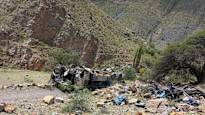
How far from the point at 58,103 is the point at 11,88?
315 inches

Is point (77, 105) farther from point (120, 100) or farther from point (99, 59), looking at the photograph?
point (99, 59)

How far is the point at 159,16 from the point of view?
127m

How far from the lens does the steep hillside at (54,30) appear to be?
62375 millimetres

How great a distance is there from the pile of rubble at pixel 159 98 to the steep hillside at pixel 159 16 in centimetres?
8295

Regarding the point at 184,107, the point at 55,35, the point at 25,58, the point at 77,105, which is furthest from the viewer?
the point at 55,35

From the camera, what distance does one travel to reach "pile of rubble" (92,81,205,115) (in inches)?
779

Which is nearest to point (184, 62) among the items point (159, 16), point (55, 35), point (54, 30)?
point (55, 35)

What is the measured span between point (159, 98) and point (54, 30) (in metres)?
44.7

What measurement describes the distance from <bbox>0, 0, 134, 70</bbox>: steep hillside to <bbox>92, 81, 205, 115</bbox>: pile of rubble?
3611cm

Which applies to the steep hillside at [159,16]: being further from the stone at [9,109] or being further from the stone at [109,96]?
the stone at [9,109]

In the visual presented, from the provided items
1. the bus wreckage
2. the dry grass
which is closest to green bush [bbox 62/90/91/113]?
the bus wreckage

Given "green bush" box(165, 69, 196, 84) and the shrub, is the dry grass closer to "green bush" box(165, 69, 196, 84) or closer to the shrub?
the shrub

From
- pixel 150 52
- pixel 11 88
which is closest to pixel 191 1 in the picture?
pixel 150 52

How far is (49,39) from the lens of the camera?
6519 centimetres
